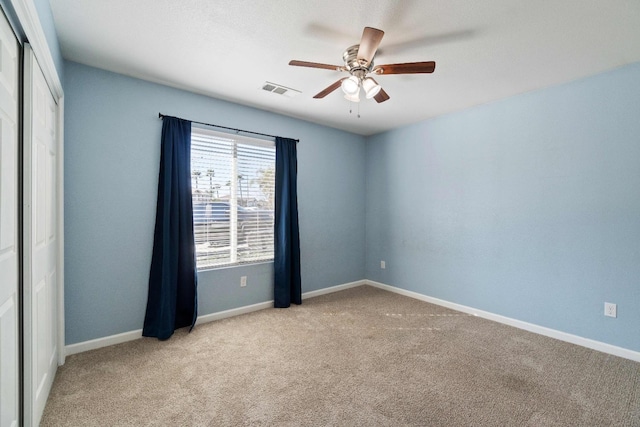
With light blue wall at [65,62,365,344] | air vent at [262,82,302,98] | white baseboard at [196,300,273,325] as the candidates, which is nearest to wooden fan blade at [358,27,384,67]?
air vent at [262,82,302,98]

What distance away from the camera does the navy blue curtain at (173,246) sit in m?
2.81

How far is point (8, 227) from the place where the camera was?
1303mm

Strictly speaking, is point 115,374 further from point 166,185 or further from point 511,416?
point 511,416

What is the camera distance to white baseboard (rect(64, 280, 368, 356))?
252cm

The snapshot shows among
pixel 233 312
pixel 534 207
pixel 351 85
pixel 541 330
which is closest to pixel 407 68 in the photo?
pixel 351 85

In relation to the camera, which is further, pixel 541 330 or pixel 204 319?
pixel 204 319

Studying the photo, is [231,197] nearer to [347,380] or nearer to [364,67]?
[364,67]

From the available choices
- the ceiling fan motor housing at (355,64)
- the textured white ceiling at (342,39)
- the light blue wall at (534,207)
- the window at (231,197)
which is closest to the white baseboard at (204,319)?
the window at (231,197)

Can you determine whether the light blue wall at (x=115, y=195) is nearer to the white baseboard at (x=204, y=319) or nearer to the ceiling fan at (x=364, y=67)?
the white baseboard at (x=204, y=319)

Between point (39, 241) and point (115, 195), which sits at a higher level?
point (115, 195)

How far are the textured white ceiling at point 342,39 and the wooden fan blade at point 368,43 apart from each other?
0.21 m

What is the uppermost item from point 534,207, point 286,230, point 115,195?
point 115,195

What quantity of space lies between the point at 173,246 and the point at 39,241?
1.17m

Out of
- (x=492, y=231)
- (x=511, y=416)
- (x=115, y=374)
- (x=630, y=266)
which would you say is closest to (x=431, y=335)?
(x=511, y=416)
